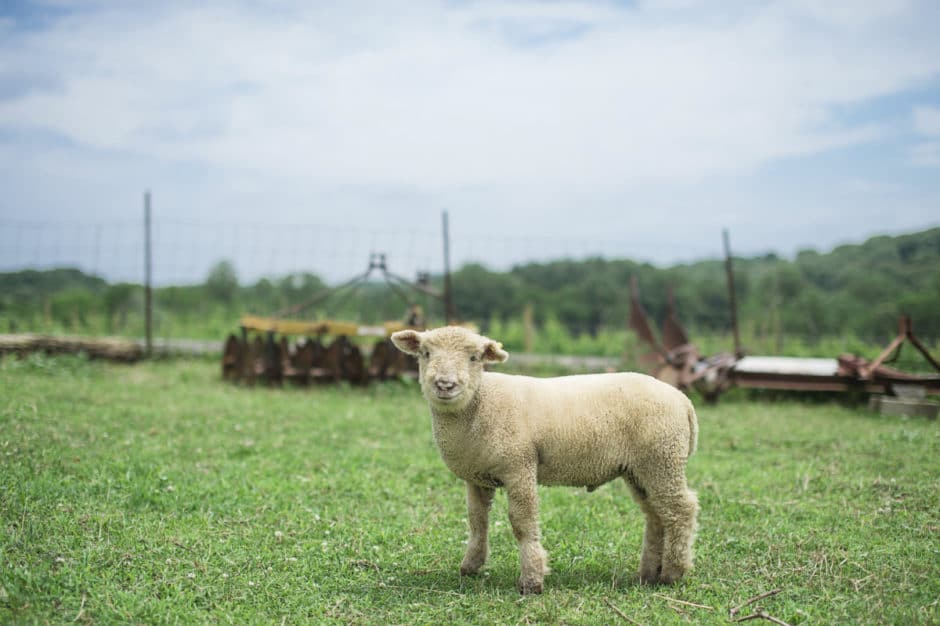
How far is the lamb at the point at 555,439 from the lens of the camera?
4906 millimetres

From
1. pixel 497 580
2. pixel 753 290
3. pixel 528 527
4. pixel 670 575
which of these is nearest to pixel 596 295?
pixel 753 290

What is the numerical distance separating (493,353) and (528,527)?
118 centimetres

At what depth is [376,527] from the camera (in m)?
6.28

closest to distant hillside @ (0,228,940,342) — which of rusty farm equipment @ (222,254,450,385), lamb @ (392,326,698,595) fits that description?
rusty farm equipment @ (222,254,450,385)

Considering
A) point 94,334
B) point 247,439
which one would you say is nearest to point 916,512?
point 247,439

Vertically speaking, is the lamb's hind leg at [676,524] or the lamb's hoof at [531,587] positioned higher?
the lamb's hind leg at [676,524]

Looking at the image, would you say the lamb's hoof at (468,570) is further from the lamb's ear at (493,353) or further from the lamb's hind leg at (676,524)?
the lamb's ear at (493,353)

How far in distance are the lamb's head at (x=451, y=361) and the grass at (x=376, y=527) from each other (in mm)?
1361

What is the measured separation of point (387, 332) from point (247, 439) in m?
4.42

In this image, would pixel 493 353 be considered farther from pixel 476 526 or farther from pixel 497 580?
pixel 497 580

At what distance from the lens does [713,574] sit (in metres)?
5.38

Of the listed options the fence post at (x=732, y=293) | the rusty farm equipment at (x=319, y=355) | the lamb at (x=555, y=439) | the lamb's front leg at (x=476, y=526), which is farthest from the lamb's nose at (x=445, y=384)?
the fence post at (x=732, y=293)

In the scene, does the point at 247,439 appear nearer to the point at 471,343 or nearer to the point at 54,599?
the point at 54,599

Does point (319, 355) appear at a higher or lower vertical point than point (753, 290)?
lower
